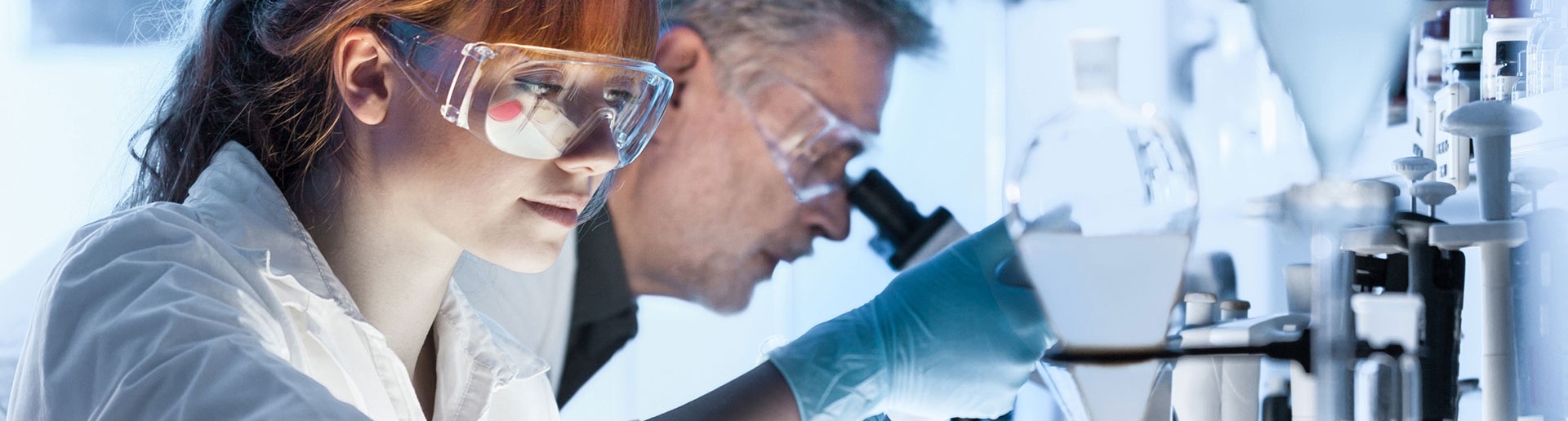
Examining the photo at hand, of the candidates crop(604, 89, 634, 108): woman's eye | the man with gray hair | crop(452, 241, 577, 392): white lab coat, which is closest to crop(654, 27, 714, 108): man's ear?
the man with gray hair

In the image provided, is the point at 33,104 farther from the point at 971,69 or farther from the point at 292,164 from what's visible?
the point at 971,69

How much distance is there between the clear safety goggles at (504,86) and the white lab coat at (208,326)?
0.18 m

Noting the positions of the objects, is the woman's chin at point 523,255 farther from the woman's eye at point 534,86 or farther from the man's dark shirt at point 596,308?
the man's dark shirt at point 596,308

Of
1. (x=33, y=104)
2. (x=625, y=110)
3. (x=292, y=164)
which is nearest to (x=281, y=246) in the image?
(x=292, y=164)

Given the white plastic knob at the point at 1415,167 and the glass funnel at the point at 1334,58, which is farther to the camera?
the glass funnel at the point at 1334,58

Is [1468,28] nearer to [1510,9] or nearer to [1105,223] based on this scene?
[1510,9]

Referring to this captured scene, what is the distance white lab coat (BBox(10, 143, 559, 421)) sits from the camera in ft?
2.23

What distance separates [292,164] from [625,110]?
0.32 meters

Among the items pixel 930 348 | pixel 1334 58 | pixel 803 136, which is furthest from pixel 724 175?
pixel 1334 58

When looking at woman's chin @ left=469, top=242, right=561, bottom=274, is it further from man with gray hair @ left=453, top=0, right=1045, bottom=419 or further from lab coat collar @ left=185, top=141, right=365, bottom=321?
man with gray hair @ left=453, top=0, right=1045, bottom=419

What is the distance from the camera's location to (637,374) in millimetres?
2002

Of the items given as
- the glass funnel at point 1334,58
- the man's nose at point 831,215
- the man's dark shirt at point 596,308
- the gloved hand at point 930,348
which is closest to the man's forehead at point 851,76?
the man's nose at point 831,215

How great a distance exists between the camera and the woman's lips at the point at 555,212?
3.40ft

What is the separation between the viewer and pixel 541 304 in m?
2.05
